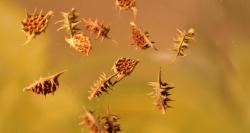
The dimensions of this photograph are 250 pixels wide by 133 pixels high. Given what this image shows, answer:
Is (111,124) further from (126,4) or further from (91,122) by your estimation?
(126,4)

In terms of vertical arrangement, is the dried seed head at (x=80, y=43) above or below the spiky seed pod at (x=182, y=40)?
below

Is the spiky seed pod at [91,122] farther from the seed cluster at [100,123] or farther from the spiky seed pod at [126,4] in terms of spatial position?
the spiky seed pod at [126,4]

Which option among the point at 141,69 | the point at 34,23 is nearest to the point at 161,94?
the point at 141,69

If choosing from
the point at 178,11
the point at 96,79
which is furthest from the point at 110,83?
the point at 178,11

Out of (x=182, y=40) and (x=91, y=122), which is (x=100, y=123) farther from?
(x=182, y=40)

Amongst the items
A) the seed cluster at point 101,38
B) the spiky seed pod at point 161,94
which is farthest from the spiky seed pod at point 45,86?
the spiky seed pod at point 161,94

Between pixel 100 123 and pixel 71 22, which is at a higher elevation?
pixel 71 22
